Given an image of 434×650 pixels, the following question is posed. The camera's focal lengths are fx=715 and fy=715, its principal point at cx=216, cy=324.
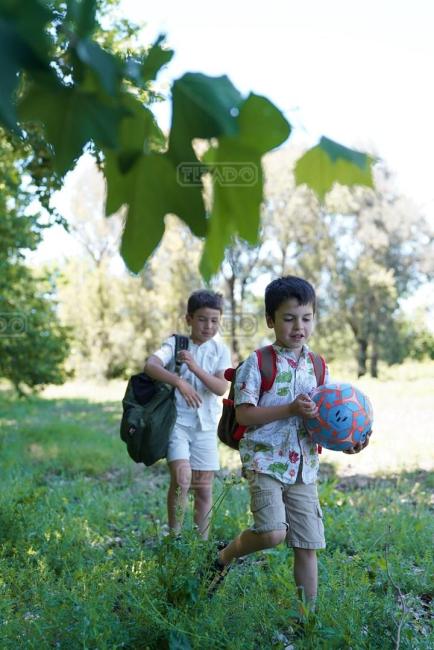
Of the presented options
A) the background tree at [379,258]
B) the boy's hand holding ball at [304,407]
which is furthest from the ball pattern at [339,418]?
the background tree at [379,258]

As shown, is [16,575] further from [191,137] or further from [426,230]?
[426,230]

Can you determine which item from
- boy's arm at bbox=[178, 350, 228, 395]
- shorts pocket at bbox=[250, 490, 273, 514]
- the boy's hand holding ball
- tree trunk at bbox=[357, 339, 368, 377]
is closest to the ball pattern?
the boy's hand holding ball

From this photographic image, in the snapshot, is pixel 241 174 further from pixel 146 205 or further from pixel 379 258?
pixel 379 258

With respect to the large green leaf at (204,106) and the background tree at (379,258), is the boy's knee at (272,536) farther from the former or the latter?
the background tree at (379,258)

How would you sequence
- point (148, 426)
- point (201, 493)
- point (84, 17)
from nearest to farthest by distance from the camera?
point (84, 17) < point (148, 426) < point (201, 493)

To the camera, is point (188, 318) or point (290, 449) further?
point (188, 318)

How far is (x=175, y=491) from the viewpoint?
438 cm

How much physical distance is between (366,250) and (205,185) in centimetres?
3197

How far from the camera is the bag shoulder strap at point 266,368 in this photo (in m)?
3.40

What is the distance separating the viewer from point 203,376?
439 cm

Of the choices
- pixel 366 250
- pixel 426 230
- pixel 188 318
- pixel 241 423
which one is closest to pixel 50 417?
pixel 188 318

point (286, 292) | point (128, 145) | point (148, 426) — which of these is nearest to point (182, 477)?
point (148, 426)

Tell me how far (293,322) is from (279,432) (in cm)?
52

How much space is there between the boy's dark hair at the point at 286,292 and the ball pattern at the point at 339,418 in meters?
0.43
